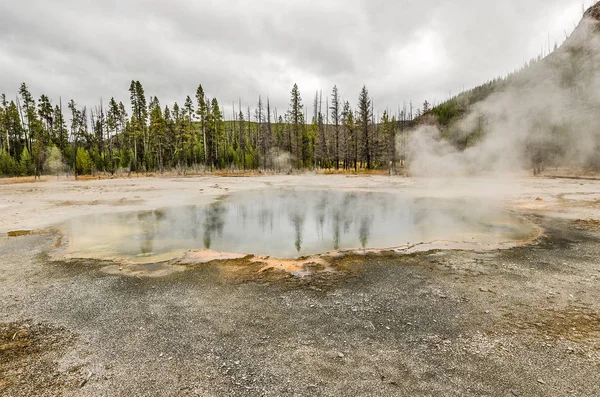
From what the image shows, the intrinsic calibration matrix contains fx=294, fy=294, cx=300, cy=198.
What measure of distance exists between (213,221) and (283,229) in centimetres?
334

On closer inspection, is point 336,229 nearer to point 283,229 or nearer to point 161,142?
point 283,229

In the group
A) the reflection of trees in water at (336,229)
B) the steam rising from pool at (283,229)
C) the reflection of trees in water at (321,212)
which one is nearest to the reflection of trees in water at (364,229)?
the steam rising from pool at (283,229)

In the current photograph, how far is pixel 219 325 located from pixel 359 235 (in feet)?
21.8

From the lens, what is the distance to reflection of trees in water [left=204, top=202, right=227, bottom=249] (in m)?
10.0

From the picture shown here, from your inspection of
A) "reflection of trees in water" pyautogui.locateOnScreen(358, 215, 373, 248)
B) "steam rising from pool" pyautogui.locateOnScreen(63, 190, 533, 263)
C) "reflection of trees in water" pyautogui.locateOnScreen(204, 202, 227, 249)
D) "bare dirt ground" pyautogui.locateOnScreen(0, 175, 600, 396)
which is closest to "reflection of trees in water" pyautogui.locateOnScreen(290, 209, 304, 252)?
"steam rising from pool" pyautogui.locateOnScreen(63, 190, 533, 263)

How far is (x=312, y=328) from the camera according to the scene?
428 centimetres

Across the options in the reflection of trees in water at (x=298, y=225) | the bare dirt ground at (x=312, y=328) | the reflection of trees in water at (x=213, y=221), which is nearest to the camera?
the bare dirt ground at (x=312, y=328)

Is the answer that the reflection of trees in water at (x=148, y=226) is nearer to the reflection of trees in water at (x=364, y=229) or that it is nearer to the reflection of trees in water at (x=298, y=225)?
the reflection of trees in water at (x=298, y=225)

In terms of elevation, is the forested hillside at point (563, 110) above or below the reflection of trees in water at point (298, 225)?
above

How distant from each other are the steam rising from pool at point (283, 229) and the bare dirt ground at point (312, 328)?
145 centimetres

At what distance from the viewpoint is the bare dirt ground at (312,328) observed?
125 inches

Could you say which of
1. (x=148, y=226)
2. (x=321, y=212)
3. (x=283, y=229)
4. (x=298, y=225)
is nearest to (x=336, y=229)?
(x=298, y=225)

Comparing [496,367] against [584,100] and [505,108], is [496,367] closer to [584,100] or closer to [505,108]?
[584,100]

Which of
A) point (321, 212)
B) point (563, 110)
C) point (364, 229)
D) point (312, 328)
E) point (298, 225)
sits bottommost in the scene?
point (312, 328)
